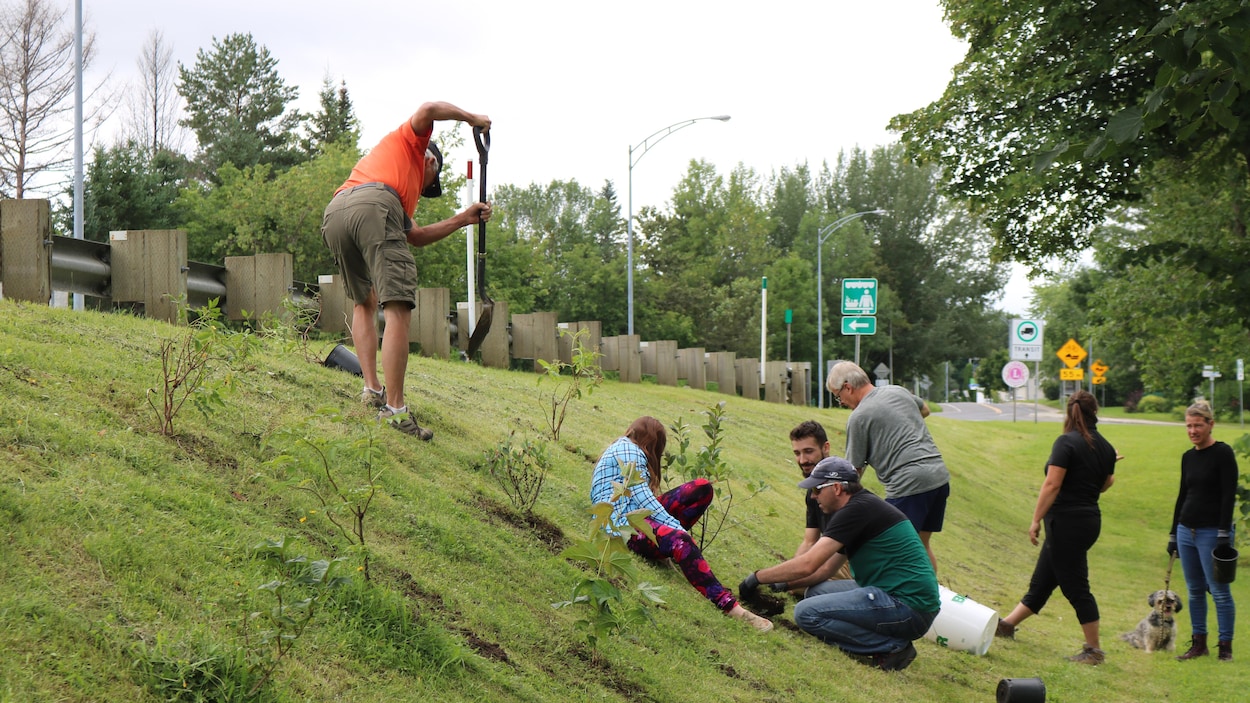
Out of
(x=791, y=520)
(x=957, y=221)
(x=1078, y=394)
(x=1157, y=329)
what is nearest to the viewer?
(x=1078, y=394)

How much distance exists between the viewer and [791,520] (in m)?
11.2

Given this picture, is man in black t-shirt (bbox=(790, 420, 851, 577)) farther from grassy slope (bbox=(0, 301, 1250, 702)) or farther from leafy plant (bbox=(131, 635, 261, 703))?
leafy plant (bbox=(131, 635, 261, 703))

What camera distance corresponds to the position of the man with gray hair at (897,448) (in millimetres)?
8047

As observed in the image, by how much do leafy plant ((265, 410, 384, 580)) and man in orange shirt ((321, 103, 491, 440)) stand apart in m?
0.93

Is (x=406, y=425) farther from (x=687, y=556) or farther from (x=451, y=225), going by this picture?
(x=687, y=556)

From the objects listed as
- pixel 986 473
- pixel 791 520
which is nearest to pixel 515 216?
pixel 986 473

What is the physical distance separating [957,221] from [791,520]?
7574 cm

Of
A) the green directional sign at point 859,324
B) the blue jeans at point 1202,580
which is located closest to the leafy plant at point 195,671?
the blue jeans at point 1202,580

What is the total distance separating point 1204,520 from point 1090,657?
1.59m

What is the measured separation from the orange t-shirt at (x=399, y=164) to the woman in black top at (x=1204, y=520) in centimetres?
632

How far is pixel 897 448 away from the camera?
813 cm

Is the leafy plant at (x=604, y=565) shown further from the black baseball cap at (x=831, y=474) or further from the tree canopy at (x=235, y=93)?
the tree canopy at (x=235, y=93)

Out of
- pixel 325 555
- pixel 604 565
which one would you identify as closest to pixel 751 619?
pixel 604 565

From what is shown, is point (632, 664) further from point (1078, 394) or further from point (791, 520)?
point (791, 520)
